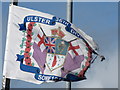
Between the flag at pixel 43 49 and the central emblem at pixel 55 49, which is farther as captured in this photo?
the central emblem at pixel 55 49

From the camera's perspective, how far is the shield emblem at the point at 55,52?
20.2 metres

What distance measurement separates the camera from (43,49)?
66.1 ft

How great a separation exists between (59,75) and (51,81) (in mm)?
425

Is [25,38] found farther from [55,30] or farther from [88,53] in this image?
[88,53]

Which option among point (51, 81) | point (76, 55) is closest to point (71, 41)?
point (76, 55)

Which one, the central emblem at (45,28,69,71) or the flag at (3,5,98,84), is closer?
the flag at (3,5,98,84)

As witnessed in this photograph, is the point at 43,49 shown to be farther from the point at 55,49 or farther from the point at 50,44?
the point at 55,49

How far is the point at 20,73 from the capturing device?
19.4m

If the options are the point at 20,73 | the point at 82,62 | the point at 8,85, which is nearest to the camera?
the point at 8,85

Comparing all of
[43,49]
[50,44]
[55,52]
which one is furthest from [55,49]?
[43,49]

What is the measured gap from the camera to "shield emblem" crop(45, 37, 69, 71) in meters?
20.2

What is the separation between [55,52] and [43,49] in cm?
55

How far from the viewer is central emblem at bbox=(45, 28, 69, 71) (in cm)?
2020

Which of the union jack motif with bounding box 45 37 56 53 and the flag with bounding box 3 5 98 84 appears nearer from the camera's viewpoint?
the flag with bounding box 3 5 98 84
